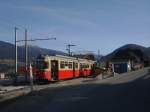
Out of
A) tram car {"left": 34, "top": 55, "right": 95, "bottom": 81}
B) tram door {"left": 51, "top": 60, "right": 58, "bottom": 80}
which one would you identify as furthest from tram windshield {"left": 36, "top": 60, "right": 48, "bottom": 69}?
tram door {"left": 51, "top": 60, "right": 58, "bottom": 80}

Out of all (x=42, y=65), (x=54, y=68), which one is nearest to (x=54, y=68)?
(x=54, y=68)

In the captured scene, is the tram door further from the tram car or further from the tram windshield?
the tram windshield

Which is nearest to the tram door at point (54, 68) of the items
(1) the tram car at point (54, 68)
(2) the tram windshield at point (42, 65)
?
(1) the tram car at point (54, 68)

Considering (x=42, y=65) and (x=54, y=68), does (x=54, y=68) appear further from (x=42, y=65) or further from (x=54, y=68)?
(x=42, y=65)

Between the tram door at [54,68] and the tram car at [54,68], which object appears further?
the tram door at [54,68]

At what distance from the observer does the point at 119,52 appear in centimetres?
11619

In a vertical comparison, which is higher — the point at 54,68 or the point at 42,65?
the point at 42,65

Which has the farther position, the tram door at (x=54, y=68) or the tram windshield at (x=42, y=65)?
the tram door at (x=54, y=68)

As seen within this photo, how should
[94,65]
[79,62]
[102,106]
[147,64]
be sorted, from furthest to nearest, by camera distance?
[147,64], [94,65], [79,62], [102,106]

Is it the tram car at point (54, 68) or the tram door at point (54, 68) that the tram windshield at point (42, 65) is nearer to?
the tram car at point (54, 68)

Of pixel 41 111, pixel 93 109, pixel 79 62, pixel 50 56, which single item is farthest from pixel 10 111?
pixel 79 62

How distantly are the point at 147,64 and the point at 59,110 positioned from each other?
108 metres

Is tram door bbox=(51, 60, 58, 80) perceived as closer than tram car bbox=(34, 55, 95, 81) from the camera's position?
No

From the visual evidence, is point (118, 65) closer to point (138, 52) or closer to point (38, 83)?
point (138, 52)
